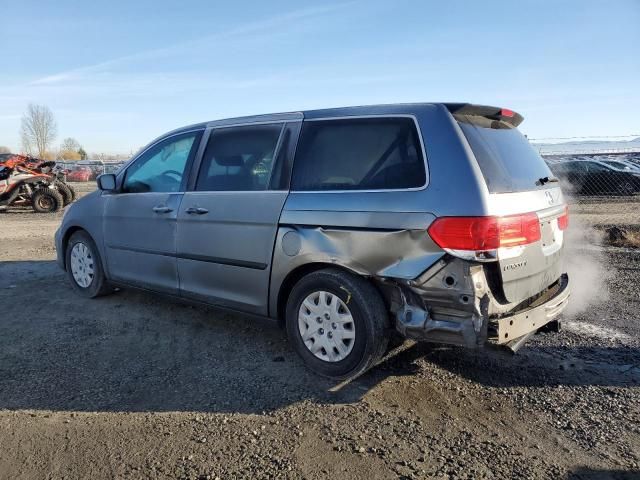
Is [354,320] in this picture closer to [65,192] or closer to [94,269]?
[94,269]

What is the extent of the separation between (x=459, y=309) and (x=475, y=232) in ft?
1.54

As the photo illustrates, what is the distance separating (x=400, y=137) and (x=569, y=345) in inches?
91.8

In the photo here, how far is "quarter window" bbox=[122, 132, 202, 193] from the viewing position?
4578 millimetres

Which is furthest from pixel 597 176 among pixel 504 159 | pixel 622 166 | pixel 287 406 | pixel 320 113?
pixel 287 406

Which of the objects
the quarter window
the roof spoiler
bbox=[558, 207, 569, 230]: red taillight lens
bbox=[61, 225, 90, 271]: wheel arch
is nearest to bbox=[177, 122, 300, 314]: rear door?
the quarter window

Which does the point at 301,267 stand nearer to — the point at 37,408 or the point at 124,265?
the point at 37,408

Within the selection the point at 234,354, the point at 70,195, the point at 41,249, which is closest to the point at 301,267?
the point at 234,354

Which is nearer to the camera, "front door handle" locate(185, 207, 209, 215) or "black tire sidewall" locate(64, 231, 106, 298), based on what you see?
"front door handle" locate(185, 207, 209, 215)

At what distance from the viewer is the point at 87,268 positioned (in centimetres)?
549

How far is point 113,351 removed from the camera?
4090mm

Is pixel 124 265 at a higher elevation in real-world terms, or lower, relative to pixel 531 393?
higher

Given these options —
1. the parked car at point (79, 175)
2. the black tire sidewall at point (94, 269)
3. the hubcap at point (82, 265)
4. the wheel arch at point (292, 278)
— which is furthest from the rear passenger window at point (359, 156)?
the parked car at point (79, 175)

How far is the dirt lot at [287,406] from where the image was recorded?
8.64 feet

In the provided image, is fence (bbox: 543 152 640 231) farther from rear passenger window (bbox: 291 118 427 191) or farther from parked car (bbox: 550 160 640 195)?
rear passenger window (bbox: 291 118 427 191)
